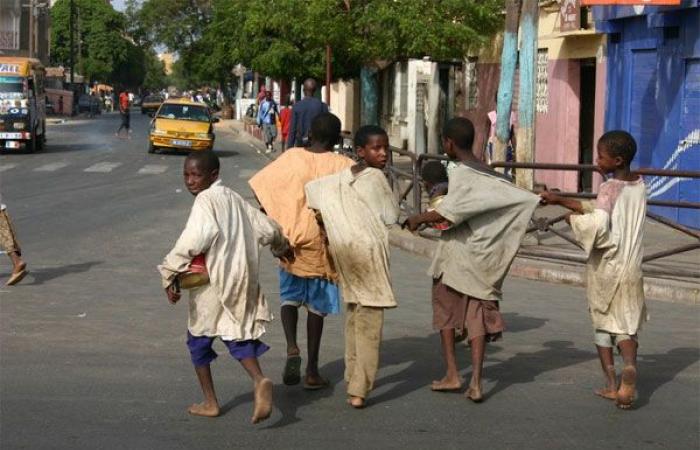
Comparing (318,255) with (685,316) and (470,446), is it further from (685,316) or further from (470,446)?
(685,316)

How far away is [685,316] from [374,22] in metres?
17.0

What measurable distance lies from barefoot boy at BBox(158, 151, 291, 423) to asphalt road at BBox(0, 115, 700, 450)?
383mm

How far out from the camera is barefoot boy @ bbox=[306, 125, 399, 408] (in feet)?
21.8

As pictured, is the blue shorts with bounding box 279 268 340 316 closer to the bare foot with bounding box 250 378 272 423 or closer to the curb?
the bare foot with bounding box 250 378 272 423

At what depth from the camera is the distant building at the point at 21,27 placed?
84375 mm

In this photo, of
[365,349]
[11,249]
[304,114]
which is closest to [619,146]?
[365,349]

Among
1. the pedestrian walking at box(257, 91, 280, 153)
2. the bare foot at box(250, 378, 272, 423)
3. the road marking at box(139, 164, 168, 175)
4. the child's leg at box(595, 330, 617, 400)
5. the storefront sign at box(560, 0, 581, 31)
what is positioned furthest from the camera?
the pedestrian walking at box(257, 91, 280, 153)

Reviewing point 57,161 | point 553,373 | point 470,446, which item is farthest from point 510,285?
point 57,161

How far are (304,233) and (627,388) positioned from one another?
191 centimetres

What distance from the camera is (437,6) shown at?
26453 millimetres

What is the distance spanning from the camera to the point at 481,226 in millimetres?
6844

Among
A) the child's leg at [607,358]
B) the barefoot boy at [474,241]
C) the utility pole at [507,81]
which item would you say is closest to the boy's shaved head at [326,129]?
the barefoot boy at [474,241]

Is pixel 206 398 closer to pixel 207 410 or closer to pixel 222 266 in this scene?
pixel 207 410

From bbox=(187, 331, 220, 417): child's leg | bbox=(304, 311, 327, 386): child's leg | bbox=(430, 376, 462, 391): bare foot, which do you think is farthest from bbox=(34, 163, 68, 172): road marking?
bbox=(187, 331, 220, 417): child's leg
